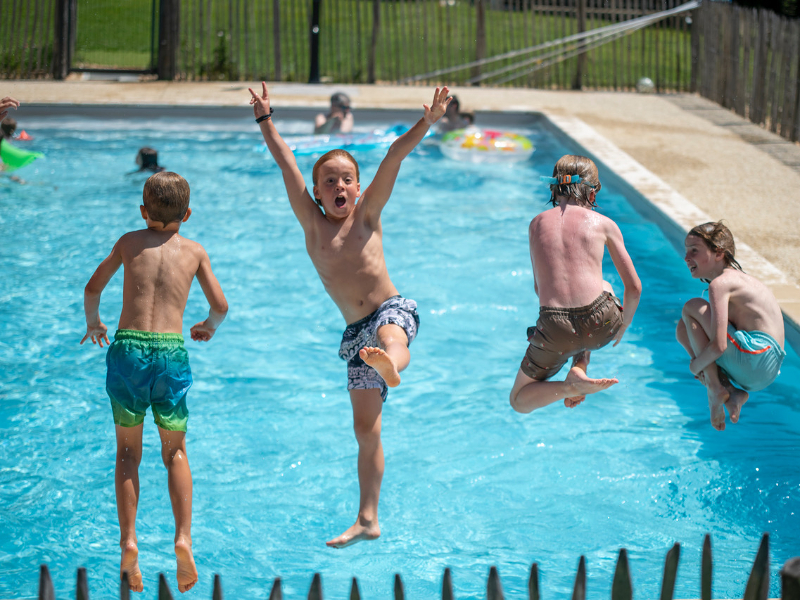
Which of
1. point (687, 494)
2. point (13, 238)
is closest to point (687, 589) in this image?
point (687, 494)

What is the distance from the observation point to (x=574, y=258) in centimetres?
432

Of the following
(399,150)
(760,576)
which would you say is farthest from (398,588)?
(399,150)

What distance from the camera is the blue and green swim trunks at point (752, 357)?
4.27 metres

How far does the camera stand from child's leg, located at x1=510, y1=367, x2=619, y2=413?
4102 mm

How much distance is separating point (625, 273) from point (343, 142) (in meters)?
8.11

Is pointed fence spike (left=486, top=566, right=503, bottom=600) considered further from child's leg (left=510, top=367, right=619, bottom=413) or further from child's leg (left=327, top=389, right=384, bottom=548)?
child's leg (left=510, top=367, right=619, bottom=413)

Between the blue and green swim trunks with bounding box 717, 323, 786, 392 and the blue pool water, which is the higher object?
the blue and green swim trunks with bounding box 717, 323, 786, 392

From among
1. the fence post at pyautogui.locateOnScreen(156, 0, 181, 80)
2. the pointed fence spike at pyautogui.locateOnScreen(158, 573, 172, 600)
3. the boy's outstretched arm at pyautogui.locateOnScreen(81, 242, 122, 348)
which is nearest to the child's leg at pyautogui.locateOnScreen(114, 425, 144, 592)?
the boy's outstretched arm at pyautogui.locateOnScreen(81, 242, 122, 348)

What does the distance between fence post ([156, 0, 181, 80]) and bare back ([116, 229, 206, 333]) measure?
12916 mm

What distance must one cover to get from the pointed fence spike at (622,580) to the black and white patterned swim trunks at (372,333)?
5.74ft

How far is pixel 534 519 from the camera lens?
198 inches

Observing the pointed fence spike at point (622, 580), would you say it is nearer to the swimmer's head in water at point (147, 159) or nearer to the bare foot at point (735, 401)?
the bare foot at point (735, 401)

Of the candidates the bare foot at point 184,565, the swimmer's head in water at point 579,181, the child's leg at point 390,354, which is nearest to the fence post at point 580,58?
the swimmer's head in water at point 579,181

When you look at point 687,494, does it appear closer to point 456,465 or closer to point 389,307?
point 456,465
